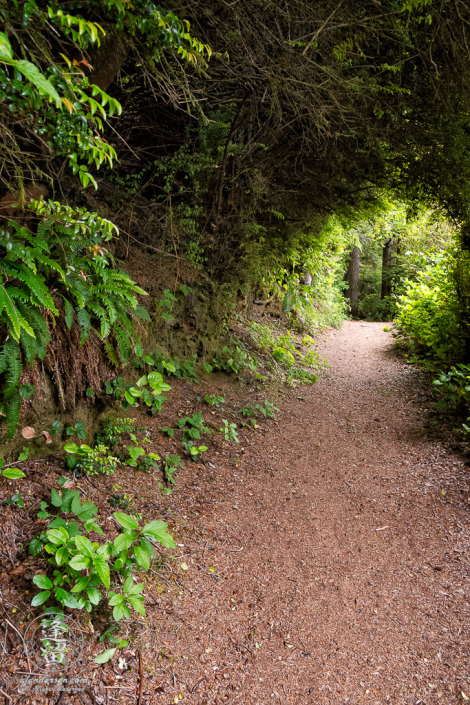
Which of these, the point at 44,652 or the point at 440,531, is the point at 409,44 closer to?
the point at 440,531

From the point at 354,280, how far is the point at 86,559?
62.0 feet

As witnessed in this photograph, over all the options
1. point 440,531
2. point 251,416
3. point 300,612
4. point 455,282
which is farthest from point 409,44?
point 300,612

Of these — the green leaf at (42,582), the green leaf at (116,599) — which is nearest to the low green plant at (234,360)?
the green leaf at (116,599)

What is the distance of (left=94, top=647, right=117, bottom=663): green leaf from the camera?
2.27 m

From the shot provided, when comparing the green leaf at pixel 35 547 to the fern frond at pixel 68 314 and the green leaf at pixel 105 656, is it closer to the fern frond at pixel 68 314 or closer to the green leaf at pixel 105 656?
the green leaf at pixel 105 656

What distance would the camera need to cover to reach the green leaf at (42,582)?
2322mm

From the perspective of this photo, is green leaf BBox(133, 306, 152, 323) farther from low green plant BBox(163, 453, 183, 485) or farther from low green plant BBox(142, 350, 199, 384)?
low green plant BBox(163, 453, 183, 485)

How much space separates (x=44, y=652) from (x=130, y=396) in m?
2.20

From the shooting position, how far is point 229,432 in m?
5.09

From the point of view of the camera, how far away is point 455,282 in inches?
256

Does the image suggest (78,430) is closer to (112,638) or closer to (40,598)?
(40,598)

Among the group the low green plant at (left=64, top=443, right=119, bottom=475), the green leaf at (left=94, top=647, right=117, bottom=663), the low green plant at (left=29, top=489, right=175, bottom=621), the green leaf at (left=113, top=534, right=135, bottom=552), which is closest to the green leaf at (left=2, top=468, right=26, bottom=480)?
the low green plant at (left=29, top=489, right=175, bottom=621)

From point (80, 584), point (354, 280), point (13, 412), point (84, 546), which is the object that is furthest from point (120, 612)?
point (354, 280)

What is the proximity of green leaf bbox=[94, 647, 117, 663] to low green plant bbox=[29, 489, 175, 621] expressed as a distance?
164 mm
